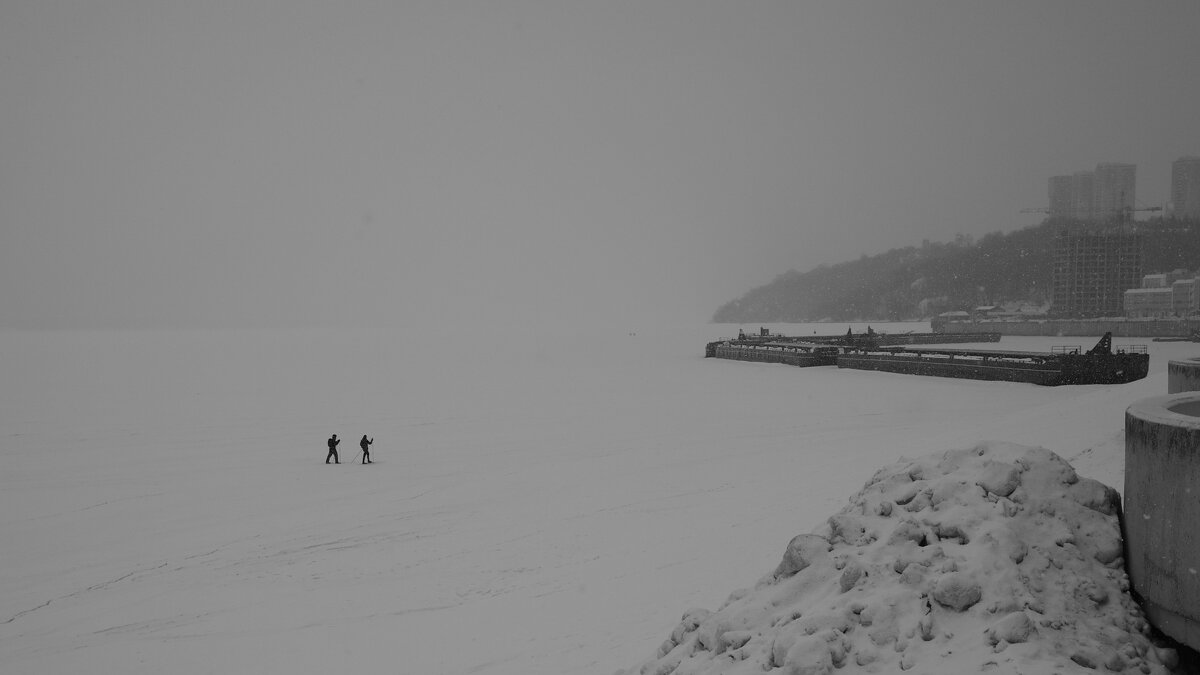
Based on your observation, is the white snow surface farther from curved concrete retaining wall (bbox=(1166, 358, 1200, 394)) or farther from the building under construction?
the building under construction

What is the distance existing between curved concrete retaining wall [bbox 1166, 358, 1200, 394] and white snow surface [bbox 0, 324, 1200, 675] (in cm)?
136

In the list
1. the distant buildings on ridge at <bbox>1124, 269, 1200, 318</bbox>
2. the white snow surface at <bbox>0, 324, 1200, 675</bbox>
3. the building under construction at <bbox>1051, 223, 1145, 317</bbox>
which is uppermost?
the building under construction at <bbox>1051, 223, 1145, 317</bbox>

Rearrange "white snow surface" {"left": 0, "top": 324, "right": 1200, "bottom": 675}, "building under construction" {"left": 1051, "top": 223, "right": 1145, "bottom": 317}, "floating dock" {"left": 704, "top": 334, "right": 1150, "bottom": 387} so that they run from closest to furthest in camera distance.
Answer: "white snow surface" {"left": 0, "top": 324, "right": 1200, "bottom": 675} < "floating dock" {"left": 704, "top": 334, "right": 1150, "bottom": 387} < "building under construction" {"left": 1051, "top": 223, "right": 1145, "bottom": 317}

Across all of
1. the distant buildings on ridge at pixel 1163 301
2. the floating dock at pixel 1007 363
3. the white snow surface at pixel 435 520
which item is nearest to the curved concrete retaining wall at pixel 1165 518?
the white snow surface at pixel 435 520

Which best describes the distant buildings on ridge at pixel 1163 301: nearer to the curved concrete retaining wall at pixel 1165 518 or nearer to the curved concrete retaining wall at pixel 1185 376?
the curved concrete retaining wall at pixel 1185 376

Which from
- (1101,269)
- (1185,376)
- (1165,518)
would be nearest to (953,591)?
(1165,518)

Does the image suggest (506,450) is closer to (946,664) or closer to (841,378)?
(946,664)

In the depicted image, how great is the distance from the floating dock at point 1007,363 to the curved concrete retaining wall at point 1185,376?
27435 millimetres

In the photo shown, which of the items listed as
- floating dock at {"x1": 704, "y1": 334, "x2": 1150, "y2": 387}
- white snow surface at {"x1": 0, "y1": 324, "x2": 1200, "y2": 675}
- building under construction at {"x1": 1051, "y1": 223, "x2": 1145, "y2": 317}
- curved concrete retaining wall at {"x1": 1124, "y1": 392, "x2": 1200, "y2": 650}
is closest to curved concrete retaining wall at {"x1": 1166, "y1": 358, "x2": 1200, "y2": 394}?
white snow surface at {"x1": 0, "y1": 324, "x2": 1200, "y2": 675}

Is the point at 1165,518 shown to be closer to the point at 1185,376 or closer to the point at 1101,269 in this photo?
the point at 1185,376

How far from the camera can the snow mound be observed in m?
4.98

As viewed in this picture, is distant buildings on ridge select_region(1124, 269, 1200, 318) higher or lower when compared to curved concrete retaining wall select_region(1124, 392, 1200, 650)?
higher

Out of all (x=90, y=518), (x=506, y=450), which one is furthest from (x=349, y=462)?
(x=90, y=518)

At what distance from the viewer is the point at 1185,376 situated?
1031 cm
